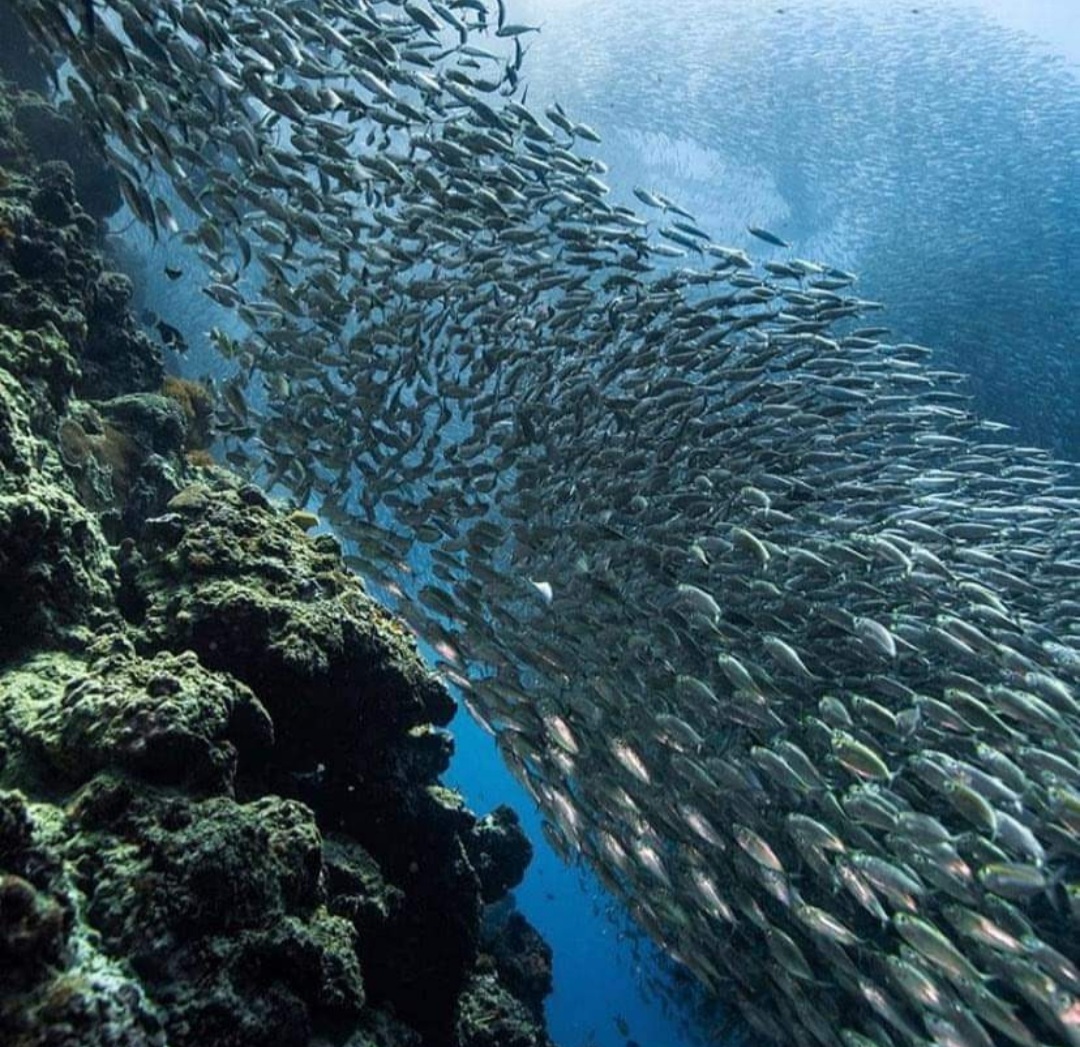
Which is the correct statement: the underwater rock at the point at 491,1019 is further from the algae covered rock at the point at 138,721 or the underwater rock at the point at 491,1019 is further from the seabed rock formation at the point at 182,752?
the algae covered rock at the point at 138,721

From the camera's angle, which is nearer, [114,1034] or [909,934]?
[114,1034]

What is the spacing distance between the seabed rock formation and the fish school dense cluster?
1194mm

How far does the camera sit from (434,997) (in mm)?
5902

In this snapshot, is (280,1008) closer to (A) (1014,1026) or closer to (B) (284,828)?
(B) (284,828)

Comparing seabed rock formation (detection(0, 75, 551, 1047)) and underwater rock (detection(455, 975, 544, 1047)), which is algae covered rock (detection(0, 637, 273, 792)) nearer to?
seabed rock formation (detection(0, 75, 551, 1047))

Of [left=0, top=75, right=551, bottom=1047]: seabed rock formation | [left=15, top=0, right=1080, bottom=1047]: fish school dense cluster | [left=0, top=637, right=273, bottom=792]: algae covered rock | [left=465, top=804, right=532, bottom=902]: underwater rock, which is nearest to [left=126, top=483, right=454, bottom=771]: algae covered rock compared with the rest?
[left=0, top=75, right=551, bottom=1047]: seabed rock formation

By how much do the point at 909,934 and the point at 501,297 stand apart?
22.7 feet

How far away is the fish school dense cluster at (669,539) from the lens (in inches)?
231

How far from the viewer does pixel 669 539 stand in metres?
7.62

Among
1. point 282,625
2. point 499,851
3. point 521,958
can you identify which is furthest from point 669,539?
point 521,958

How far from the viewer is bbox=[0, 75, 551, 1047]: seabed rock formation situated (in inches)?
112

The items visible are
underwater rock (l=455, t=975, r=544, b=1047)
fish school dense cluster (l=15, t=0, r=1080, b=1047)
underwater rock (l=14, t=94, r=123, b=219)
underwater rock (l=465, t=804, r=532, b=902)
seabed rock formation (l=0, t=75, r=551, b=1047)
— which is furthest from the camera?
underwater rock (l=14, t=94, r=123, b=219)

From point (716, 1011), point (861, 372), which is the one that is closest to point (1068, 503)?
Result: point (861, 372)

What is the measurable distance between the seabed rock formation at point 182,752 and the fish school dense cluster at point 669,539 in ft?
3.92
